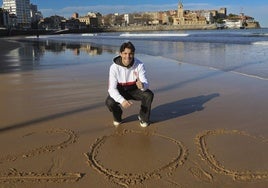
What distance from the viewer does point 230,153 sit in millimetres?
4094

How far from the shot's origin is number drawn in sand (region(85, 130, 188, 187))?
11.4 feet

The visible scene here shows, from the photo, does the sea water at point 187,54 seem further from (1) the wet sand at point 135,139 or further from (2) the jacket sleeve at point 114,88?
(2) the jacket sleeve at point 114,88

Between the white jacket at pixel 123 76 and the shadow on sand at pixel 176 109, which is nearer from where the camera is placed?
the white jacket at pixel 123 76

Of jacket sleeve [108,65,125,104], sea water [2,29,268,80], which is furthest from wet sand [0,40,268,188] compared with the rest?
sea water [2,29,268,80]

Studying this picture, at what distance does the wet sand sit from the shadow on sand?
18mm

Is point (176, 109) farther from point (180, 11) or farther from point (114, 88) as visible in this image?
point (180, 11)

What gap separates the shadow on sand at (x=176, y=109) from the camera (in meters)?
5.70

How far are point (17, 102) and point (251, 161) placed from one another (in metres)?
4.81

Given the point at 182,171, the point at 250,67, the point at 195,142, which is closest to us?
the point at 182,171

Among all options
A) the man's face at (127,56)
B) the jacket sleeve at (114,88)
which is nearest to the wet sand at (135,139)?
the jacket sleeve at (114,88)

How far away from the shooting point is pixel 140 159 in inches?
156

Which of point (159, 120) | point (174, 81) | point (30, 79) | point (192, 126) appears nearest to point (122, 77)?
point (159, 120)

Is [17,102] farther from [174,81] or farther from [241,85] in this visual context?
[241,85]

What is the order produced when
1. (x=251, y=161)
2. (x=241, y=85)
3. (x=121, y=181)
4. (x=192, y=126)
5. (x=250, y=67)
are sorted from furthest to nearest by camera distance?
(x=250, y=67), (x=241, y=85), (x=192, y=126), (x=251, y=161), (x=121, y=181)
